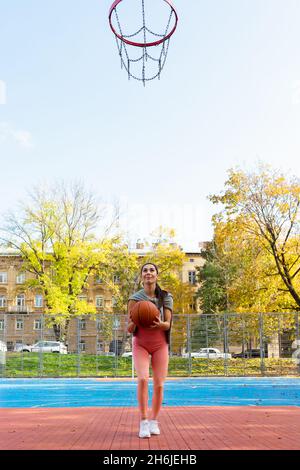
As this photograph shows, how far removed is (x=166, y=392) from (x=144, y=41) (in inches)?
382

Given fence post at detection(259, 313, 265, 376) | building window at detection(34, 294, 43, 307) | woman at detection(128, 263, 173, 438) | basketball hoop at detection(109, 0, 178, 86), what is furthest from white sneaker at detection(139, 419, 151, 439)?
building window at detection(34, 294, 43, 307)

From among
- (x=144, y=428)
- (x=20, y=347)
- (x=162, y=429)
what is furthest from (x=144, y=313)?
(x=20, y=347)

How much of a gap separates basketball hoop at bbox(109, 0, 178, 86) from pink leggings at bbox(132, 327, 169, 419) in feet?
20.1

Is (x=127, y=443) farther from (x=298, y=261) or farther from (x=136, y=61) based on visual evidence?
(x=298, y=261)

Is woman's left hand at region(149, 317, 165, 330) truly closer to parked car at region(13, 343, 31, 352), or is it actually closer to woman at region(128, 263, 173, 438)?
woman at region(128, 263, 173, 438)

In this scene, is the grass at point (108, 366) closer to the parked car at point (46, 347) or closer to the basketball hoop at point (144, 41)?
the parked car at point (46, 347)

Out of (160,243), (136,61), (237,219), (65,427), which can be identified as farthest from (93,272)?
(65,427)

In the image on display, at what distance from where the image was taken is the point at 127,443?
5582 mm

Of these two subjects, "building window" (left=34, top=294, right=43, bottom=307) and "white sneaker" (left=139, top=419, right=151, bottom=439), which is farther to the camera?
"building window" (left=34, top=294, right=43, bottom=307)

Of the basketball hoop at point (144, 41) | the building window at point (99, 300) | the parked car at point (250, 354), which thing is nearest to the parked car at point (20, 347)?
the parked car at point (250, 354)

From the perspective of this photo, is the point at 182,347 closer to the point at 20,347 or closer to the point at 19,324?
the point at 19,324

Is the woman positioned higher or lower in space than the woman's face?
lower

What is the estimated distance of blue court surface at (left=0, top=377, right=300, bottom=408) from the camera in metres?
11.8

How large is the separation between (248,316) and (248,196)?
5.29 meters
